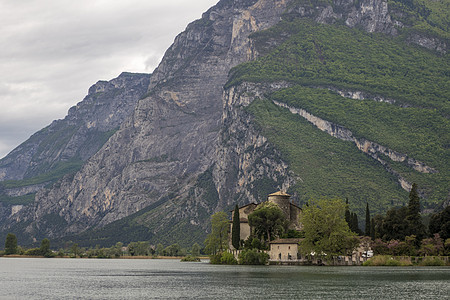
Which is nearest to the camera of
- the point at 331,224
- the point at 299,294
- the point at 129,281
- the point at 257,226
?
the point at 299,294

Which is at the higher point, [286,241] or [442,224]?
[442,224]

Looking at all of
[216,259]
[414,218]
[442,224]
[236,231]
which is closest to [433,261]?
[442,224]

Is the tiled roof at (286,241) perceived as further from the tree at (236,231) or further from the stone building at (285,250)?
the tree at (236,231)

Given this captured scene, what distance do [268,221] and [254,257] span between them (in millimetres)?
7586

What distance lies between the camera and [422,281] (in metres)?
83.1

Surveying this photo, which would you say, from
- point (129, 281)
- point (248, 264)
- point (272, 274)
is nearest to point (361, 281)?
point (272, 274)

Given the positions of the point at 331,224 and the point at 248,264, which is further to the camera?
the point at 248,264

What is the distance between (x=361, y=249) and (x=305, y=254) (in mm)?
14983

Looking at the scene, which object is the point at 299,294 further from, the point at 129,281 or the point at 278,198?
the point at 278,198

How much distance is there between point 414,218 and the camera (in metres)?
133

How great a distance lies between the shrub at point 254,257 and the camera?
12881cm

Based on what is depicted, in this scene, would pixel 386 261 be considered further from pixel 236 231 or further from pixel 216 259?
pixel 216 259

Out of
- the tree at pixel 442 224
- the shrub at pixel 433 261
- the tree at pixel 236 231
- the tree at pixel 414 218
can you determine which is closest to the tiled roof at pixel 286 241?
the tree at pixel 236 231

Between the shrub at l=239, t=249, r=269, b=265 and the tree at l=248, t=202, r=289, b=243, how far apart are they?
14.4 feet
